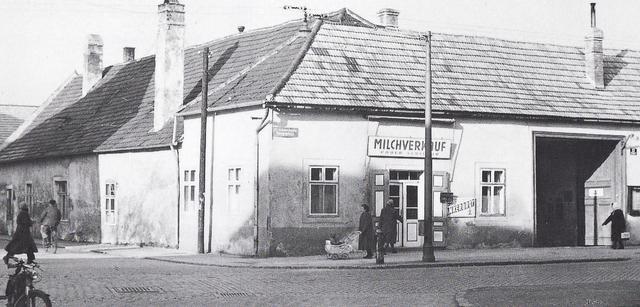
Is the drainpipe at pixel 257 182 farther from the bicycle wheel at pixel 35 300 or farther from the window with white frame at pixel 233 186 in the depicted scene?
the bicycle wheel at pixel 35 300

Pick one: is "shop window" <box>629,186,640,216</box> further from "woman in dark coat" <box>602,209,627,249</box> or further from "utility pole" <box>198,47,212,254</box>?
"utility pole" <box>198,47,212,254</box>

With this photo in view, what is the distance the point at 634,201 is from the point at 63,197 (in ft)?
72.5

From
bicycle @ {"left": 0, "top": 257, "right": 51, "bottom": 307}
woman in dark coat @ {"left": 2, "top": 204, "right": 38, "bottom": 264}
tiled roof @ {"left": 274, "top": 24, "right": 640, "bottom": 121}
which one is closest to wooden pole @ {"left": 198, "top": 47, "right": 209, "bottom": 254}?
tiled roof @ {"left": 274, "top": 24, "right": 640, "bottom": 121}

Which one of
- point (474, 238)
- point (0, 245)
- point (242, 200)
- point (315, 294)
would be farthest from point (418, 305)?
point (0, 245)

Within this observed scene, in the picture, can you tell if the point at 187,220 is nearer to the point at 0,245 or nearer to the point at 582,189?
the point at 0,245

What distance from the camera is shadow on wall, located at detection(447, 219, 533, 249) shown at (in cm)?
3219

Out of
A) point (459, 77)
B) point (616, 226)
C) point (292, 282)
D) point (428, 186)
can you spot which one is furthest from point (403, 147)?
point (292, 282)

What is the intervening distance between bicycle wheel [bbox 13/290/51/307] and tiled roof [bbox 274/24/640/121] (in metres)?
16.2

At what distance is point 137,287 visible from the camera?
1939cm

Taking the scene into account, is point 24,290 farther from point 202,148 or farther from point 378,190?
point 378,190

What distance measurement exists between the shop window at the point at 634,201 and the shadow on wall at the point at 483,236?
13.6 ft

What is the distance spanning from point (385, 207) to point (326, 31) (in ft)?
22.3

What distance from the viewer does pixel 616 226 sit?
108ft

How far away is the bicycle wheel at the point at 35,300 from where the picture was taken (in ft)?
42.8
